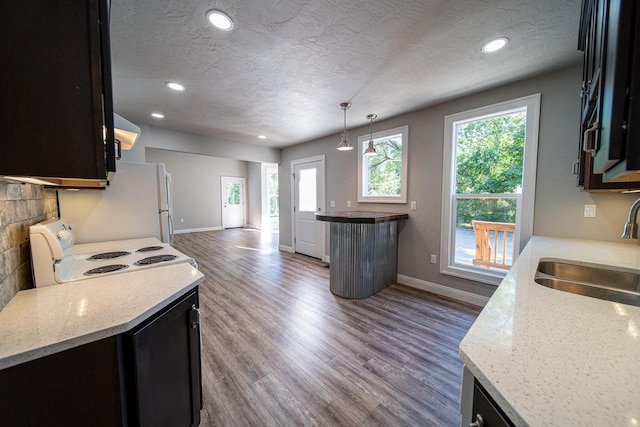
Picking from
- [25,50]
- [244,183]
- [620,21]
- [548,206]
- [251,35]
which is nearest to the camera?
[620,21]

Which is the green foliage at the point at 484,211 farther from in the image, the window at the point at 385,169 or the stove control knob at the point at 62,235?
the stove control knob at the point at 62,235

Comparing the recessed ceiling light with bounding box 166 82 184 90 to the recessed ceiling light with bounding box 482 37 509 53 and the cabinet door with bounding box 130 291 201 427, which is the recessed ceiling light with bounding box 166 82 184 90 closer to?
the cabinet door with bounding box 130 291 201 427

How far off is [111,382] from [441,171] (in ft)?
11.1

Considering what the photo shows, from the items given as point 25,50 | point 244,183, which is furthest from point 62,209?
point 244,183

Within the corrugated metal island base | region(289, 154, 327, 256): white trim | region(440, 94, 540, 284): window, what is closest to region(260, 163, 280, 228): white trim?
region(289, 154, 327, 256): white trim

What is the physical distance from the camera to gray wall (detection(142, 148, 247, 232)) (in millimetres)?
7609

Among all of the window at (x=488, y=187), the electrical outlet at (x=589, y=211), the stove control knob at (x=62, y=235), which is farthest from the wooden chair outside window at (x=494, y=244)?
the stove control knob at (x=62, y=235)

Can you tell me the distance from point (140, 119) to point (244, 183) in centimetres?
576

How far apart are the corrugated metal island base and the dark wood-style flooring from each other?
17 centimetres

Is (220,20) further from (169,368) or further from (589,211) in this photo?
(589,211)

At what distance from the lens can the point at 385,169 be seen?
3.75 metres

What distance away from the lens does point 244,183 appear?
9344mm

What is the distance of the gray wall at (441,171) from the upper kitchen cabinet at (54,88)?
287 cm

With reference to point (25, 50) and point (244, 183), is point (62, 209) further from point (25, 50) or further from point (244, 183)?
point (244, 183)
